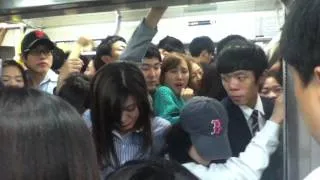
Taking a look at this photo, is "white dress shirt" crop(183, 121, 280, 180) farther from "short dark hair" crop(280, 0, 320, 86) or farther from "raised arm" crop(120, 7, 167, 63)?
"short dark hair" crop(280, 0, 320, 86)

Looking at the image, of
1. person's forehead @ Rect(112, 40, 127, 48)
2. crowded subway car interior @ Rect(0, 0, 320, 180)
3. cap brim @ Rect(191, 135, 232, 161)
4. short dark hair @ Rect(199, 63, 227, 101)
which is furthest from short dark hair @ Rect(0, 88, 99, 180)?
person's forehead @ Rect(112, 40, 127, 48)

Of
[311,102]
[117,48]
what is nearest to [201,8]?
[117,48]

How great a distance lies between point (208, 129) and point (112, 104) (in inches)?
13.3

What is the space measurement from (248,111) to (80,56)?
52.2 inches

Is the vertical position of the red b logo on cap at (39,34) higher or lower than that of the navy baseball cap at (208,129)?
higher

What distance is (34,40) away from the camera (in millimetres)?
2615

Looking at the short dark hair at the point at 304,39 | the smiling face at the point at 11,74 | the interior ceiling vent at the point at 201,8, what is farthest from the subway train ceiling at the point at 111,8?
the short dark hair at the point at 304,39

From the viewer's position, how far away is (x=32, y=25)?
7.79 feet

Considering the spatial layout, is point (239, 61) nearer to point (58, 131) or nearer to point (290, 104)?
point (290, 104)

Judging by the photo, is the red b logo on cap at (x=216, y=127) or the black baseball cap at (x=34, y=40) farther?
the black baseball cap at (x=34, y=40)

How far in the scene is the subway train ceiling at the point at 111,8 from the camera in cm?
174

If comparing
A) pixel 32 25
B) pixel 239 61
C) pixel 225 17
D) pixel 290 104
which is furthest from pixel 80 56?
pixel 290 104

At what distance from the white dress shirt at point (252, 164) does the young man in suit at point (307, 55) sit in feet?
2.73

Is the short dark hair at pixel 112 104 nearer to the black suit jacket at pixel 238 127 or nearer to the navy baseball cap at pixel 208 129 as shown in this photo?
the navy baseball cap at pixel 208 129
